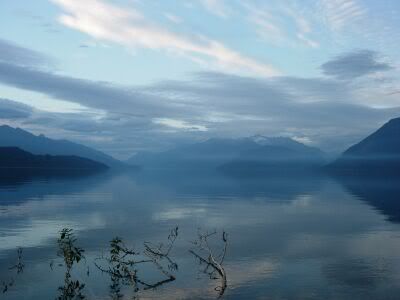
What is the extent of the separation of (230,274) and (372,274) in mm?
16135

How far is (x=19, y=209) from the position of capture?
101 m

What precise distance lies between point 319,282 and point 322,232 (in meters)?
33.8

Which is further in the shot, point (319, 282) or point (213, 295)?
point (319, 282)

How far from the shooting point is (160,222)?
86000mm

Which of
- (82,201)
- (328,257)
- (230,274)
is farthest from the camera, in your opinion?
(82,201)

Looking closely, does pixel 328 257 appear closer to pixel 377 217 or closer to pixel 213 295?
pixel 213 295

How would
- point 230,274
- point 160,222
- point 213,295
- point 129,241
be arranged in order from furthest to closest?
point 160,222, point 129,241, point 230,274, point 213,295

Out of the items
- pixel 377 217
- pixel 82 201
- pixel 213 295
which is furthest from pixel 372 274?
pixel 82 201

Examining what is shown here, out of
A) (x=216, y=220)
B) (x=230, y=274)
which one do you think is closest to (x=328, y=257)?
(x=230, y=274)

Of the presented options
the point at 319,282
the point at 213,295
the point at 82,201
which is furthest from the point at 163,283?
the point at 82,201

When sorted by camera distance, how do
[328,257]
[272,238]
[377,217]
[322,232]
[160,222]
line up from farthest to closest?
[377,217]
[160,222]
[322,232]
[272,238]
[328,257]

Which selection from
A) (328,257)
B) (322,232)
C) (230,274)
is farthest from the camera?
(322,232)

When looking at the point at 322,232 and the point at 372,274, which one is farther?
the point at 322,232

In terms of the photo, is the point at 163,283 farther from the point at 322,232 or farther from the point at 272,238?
the point at 322,232
